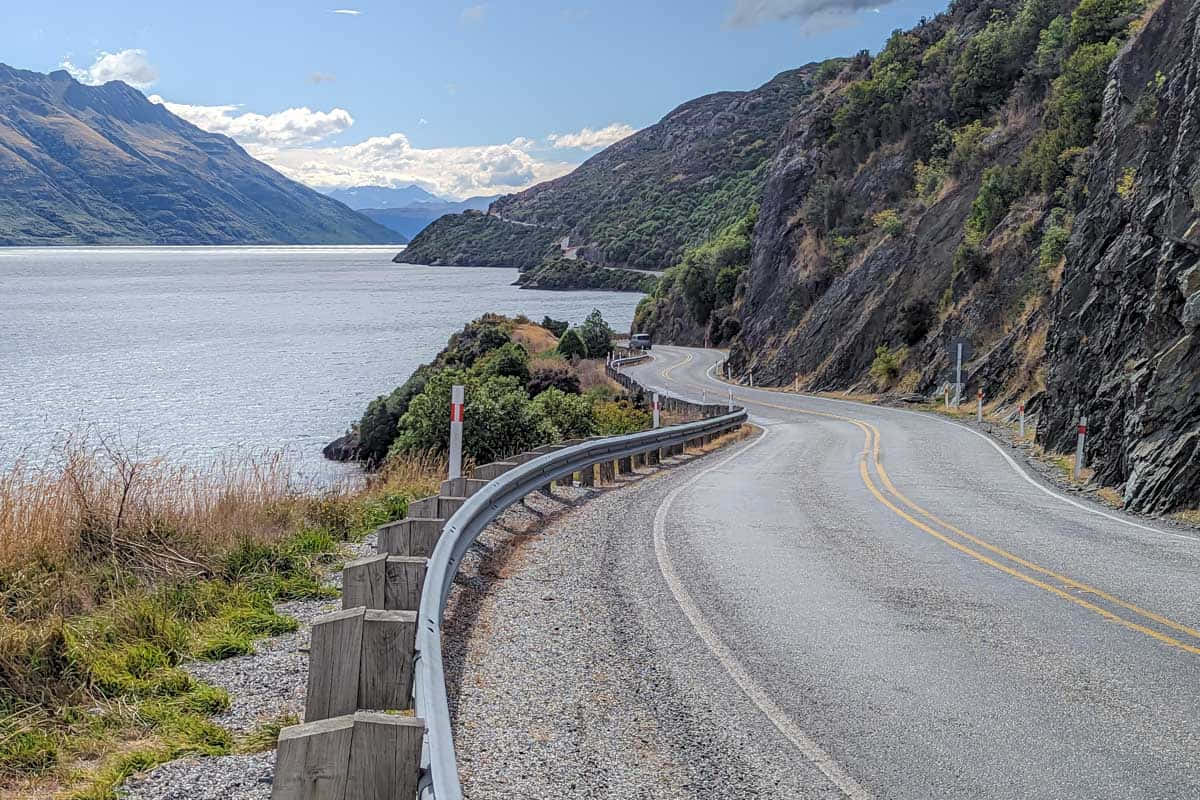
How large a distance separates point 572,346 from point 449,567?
57559 mm

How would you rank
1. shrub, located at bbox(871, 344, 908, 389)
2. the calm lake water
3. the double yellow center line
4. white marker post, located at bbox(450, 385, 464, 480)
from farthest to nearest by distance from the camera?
1. shrub, located at bbox(871, 344, 908, 389)
2. the calm lake water
3. white marker post, located at bbox(450, 385, 464, 480)
4. the double yellow center line

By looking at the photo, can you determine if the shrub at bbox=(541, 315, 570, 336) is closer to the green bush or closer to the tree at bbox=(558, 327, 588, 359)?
the tree at bbox=(558, 327, 588, 359)

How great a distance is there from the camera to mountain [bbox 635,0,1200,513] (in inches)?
691

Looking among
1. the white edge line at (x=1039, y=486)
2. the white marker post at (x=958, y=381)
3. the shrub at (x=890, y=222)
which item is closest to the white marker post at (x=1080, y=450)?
the white edge line at (x=1039, y=486)

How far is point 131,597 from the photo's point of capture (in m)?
6.80

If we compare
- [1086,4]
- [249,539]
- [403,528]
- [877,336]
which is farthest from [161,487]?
[1086,4]

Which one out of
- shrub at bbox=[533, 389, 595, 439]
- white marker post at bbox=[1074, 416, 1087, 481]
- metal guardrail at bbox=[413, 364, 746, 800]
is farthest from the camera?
shrub at bbox=[533, 389, 595, 439]

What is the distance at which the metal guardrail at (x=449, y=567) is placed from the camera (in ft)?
11.8

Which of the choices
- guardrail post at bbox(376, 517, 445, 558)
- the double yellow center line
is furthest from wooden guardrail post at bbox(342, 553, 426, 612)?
the double yellow center line

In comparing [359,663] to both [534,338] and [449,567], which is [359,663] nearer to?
[449,567]

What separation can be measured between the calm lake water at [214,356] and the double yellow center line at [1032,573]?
9.97 metres

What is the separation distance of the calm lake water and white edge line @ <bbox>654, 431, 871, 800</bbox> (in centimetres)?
774

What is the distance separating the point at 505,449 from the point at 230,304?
11801cm

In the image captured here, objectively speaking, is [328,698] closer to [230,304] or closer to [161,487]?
[161,487]
